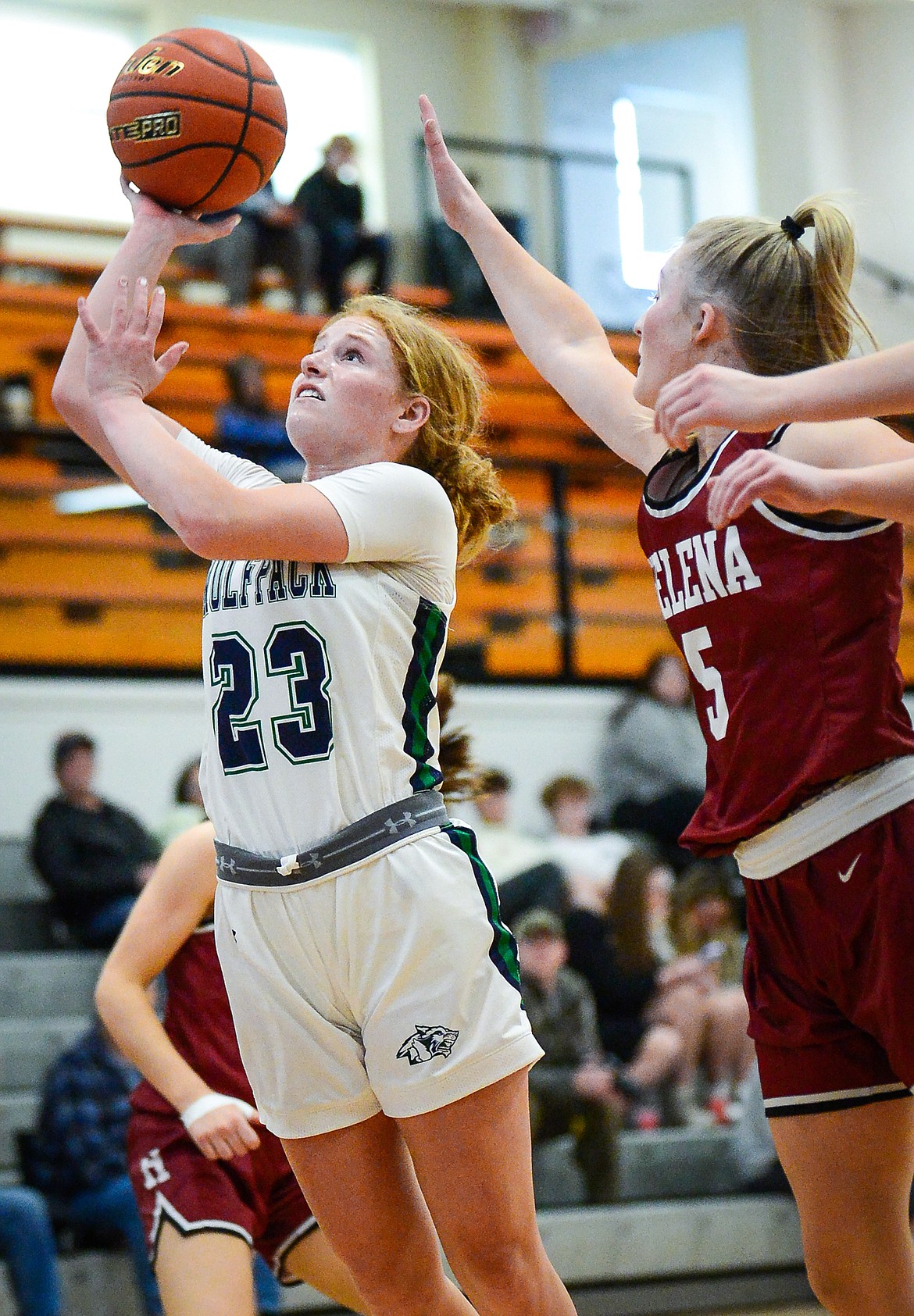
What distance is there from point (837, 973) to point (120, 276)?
1.55m

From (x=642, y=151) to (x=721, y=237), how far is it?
39.2ft

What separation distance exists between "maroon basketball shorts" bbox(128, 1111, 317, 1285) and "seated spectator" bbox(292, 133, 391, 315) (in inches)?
338

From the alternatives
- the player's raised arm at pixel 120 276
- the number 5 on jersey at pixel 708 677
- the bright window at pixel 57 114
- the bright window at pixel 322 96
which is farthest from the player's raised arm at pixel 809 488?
the bright window at pixel 322 96

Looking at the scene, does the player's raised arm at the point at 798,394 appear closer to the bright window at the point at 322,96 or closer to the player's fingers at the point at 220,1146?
the player's fingers at the point at 220,1146

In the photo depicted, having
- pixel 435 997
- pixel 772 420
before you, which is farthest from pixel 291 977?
pixel 772 420

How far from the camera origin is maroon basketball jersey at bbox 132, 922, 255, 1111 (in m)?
3.34

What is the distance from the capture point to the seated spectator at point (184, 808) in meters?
6.93

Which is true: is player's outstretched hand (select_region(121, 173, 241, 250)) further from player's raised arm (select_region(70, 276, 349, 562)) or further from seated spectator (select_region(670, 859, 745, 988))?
seated spectator (select_region(670, 859, 745, 988))

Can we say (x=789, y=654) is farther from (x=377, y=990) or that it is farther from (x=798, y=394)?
(x=377, y=990)

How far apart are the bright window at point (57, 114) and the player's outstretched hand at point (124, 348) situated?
10020 millimetres

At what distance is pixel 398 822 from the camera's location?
7.77 ft

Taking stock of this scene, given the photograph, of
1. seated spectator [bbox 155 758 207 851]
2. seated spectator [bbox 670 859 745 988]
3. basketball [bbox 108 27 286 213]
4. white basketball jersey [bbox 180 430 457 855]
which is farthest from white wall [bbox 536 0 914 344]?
white basketball jersey [bbox 180 430 457 855]

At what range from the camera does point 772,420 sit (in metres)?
2.06

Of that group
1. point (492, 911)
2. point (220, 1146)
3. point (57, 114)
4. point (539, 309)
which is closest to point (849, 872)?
point (492, 911)
